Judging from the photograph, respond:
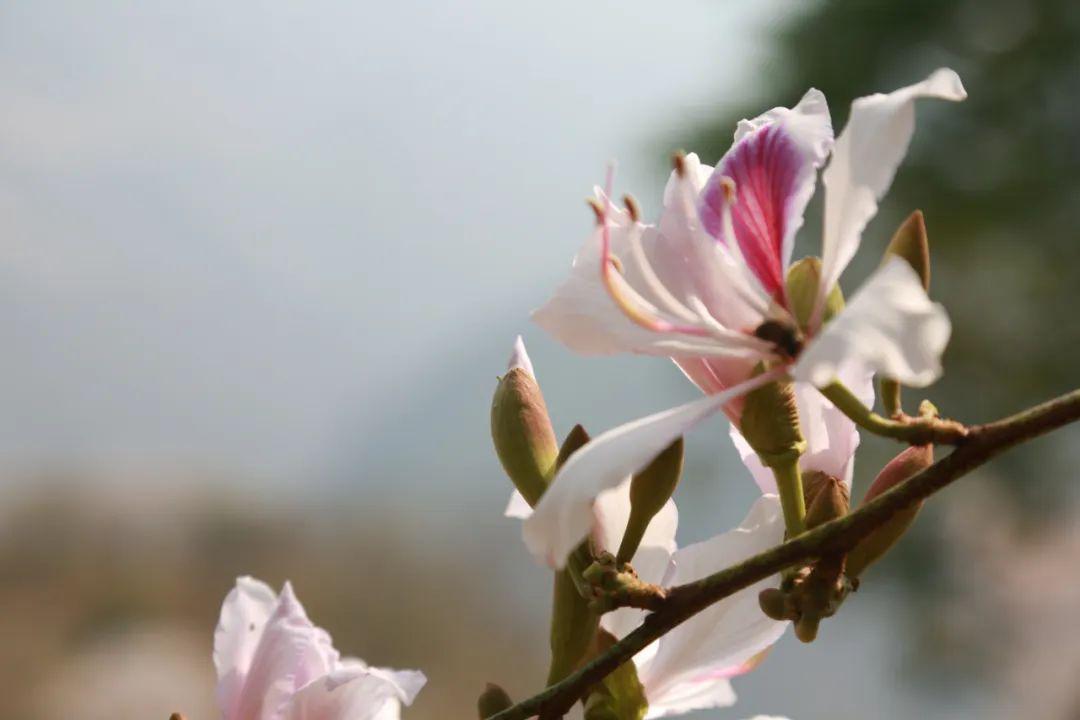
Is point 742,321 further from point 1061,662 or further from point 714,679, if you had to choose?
point 1061,662

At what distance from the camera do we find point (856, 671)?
9.57 ft

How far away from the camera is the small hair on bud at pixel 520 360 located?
224 millimetres

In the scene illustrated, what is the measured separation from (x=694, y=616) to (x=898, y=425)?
73 mm

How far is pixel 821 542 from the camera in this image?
0.19m

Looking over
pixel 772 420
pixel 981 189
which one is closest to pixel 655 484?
pixel 772 420

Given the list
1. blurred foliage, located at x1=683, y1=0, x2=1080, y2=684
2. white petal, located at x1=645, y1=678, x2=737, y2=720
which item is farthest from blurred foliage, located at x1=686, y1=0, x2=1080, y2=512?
white petal, located at x1=645, y1=678, x2=737, y2=720

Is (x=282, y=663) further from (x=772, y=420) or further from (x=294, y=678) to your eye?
(x=772, y=420)

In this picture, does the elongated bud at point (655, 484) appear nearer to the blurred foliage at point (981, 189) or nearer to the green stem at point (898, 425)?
the green stem at point (898, 425)

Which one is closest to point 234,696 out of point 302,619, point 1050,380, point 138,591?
point 302,619

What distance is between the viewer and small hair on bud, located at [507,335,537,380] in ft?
0.74

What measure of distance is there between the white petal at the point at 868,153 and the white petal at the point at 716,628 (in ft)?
0.23

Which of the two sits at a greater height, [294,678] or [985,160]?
[985,160]

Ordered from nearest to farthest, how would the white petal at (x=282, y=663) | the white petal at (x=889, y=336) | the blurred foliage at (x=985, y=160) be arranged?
the white petal at (x=889, y=336) → the white petal at (x=282, y=663) → the blurred foliage at (x=985, y=160)

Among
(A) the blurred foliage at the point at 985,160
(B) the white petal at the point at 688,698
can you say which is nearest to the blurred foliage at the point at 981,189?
(A) the blurred foliage at the point at 985,160
